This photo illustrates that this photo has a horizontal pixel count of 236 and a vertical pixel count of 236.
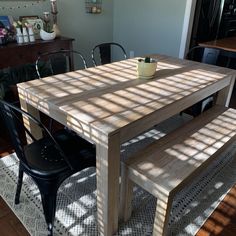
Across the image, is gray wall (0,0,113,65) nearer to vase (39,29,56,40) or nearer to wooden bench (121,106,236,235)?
vase (39,29,56,40)

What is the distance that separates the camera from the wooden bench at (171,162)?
125cm

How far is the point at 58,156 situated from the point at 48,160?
0.06 meters

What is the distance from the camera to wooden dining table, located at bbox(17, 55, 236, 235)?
1.21 meters

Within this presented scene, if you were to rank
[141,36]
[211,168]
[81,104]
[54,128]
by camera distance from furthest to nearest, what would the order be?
[141,36], [54,128], [211,168], [81,104]

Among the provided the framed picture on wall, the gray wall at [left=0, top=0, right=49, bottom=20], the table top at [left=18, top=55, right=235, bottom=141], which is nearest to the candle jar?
the framed picture on wall

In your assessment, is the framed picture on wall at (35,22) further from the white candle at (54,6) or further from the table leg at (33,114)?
the table leg at (33,114)

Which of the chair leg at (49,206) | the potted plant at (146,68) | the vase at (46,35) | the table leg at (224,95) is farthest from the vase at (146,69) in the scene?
the vase at (46,35)

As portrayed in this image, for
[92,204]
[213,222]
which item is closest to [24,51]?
[92,204]

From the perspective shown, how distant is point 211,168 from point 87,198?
1.07 meters

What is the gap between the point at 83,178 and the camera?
1928mm

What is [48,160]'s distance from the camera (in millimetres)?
1409

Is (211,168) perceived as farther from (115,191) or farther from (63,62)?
(63,62)

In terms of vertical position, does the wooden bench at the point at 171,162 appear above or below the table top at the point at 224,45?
below

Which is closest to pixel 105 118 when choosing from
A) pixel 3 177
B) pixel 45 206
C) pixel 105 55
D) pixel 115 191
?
pixel 115 191
